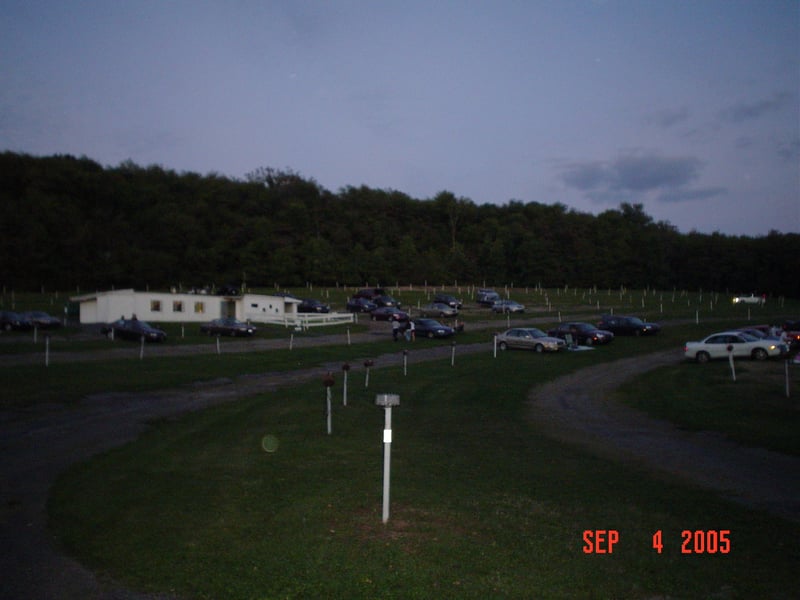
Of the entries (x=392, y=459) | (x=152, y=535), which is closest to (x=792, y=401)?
(x=392, y=459)

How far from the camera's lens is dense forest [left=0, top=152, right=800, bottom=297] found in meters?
91.2

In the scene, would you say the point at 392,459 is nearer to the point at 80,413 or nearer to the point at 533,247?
the point at 80,413

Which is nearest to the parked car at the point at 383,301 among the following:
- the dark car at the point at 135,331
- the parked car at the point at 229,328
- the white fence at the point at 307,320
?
the white fence at the point at 307,320

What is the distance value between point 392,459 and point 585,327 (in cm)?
3274

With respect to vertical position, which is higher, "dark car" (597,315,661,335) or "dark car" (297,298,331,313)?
"dark car" (297,298,331,313)

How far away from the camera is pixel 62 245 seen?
89625mm

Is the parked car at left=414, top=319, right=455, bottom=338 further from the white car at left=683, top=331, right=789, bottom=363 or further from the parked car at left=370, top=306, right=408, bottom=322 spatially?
the white car at left=683, top=331, right=789, bottom=363

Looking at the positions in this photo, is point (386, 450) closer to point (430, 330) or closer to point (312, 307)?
point (430, 330)

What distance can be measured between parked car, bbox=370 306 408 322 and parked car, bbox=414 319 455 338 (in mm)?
8539

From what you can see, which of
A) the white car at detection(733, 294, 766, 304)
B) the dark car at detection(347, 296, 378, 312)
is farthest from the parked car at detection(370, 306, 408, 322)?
the white car at detection(733, 294, 766, 304)

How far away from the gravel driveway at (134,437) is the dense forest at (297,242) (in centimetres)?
7255

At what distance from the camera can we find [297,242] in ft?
351

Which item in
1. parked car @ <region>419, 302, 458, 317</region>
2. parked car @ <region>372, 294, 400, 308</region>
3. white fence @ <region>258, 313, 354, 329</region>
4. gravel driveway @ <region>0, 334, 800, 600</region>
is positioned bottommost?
gravel driveway @ <region>0, 334, 800, 600</region>

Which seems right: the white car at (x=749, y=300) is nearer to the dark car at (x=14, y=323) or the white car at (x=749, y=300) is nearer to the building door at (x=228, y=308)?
the building door at (x=228, y=308)
